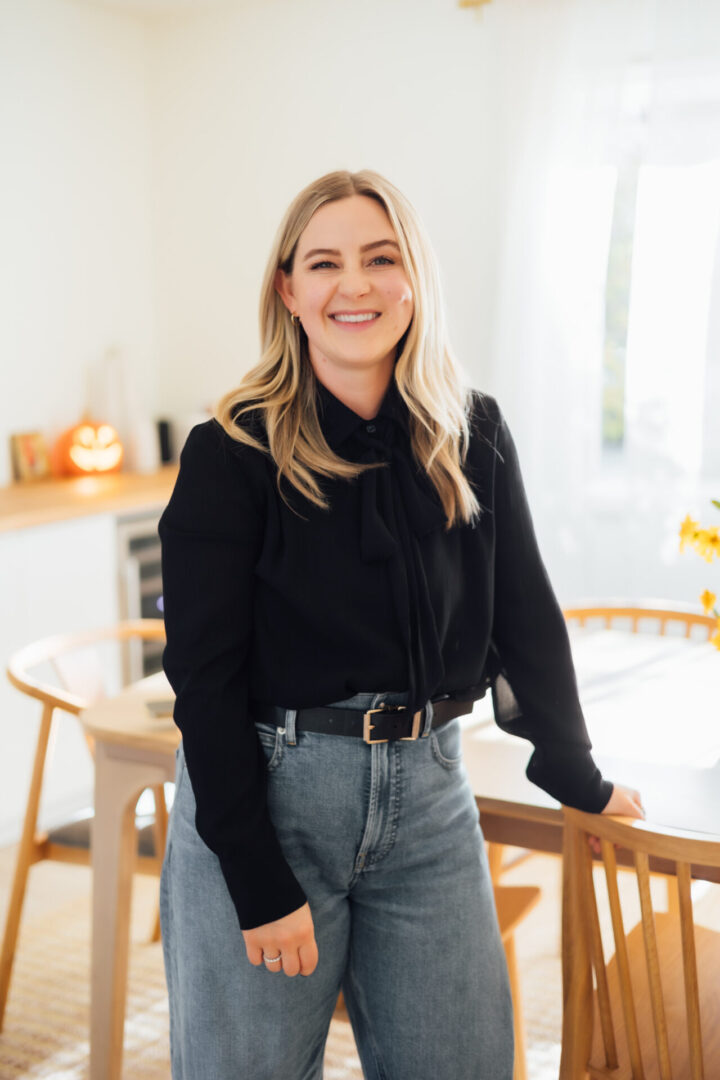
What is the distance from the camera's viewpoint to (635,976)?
1.50 metres

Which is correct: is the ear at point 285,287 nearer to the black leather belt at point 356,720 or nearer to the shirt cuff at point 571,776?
the black leather belt at point 356,720

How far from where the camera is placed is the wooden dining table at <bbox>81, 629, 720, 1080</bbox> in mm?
1574

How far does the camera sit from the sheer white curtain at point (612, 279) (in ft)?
9.80

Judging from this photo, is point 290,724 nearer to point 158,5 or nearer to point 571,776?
point 571,776

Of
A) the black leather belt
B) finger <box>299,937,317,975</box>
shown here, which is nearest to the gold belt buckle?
the black leather belt

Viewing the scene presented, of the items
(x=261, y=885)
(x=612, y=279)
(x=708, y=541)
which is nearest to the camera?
(x=261, y=885)

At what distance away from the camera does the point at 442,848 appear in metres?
1.25

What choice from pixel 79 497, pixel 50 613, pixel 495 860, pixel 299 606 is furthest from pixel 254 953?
pixel 79 497

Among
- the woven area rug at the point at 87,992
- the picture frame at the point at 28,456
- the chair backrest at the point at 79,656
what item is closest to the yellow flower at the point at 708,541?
the woven area rug at the point at 87,992

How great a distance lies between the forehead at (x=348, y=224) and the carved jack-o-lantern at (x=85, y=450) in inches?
110

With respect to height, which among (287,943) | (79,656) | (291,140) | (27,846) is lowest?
(27,846)

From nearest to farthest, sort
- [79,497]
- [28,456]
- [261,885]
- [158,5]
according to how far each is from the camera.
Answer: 1. [261,885]
2. [79,497]
3. [28,456]
4. [158,5]

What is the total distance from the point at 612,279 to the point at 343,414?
216 centimetres

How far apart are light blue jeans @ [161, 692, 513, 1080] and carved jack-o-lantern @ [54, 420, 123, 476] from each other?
2.77 m
